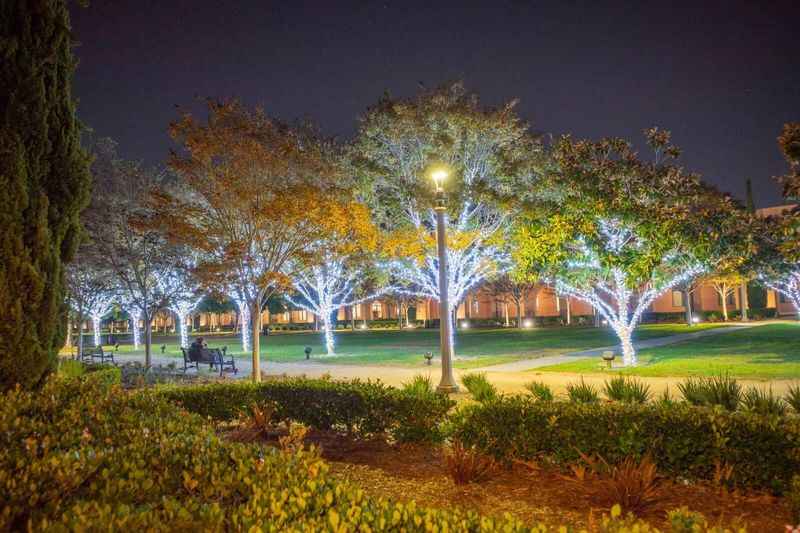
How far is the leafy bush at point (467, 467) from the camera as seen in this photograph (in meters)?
6.04

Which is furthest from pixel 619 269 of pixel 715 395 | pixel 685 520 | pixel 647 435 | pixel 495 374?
pixel 685 520

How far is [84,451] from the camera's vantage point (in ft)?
12.5

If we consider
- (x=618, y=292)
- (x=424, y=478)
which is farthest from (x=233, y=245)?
(x=618, y=292)

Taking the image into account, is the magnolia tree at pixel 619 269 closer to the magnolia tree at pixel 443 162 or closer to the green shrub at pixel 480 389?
the magnolia tree at pixel 443 162

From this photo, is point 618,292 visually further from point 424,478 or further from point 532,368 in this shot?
point 424,478

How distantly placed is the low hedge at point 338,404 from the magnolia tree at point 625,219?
442 inches

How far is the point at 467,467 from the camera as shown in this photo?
6047 mm

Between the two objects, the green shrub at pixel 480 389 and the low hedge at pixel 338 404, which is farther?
the green shrub at pixel 480 389

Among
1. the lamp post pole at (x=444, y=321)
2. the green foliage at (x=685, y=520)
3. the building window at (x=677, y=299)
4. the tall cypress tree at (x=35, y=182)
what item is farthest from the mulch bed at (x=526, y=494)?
the building window at (x=677, y=299)

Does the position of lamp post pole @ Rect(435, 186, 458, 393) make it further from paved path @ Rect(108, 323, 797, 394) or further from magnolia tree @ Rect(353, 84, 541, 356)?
magnolia tree @ Rect(353, 84, 541, 356)

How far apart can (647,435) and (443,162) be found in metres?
17.6

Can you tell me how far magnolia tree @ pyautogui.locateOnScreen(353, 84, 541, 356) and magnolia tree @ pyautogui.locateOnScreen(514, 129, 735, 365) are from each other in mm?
3920

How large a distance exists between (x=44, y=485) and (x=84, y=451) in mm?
511

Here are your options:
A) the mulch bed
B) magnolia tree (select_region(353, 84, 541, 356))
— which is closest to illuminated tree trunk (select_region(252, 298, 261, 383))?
the mulch bed
